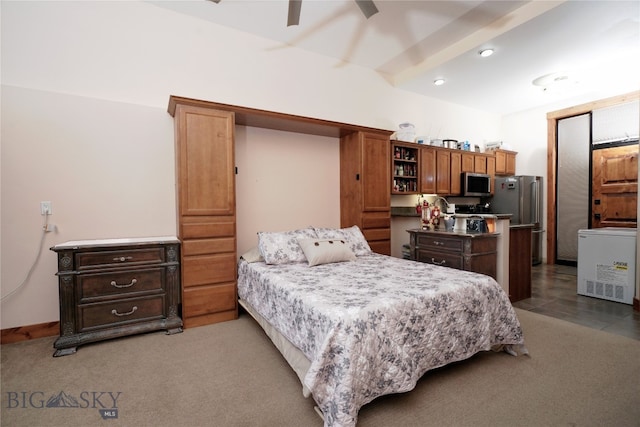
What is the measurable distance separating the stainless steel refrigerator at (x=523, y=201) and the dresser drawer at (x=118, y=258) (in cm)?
562

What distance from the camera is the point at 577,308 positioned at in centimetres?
326

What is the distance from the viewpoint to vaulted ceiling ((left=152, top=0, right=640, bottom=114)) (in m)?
3.02

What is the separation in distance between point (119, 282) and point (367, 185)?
2.94 metres

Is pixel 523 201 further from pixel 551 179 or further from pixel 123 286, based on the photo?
pixel 123 286

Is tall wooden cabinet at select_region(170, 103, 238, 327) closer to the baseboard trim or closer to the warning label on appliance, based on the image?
the baseboard trim

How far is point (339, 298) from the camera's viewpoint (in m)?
1.83

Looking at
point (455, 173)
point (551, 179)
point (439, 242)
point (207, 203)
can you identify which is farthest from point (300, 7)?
point (551, 179)

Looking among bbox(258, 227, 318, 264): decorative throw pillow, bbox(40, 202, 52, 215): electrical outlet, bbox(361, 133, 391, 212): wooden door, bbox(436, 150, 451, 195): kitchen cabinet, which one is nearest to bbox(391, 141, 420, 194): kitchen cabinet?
bbox(361, 133, 391, 212): wooden door

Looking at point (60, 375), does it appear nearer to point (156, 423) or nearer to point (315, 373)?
point (156, 423)

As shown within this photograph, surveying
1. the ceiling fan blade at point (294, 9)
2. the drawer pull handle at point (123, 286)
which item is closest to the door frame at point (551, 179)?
the ceiling fan blade at point (294, 9)

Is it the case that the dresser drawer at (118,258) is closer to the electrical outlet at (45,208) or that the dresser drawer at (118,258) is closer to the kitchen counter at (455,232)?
the electrical outlet at (45,208)

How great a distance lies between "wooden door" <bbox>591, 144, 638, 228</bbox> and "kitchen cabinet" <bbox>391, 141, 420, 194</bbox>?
130 inches

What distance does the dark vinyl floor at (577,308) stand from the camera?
9.19 feet

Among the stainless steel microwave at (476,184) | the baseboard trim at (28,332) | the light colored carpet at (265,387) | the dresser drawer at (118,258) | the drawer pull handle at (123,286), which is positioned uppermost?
the stainless steel microwave at (476,184)
